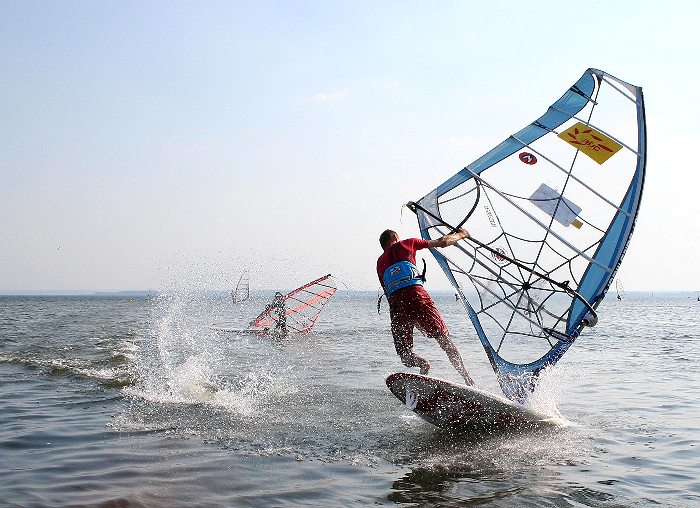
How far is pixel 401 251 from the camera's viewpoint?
7.24 m

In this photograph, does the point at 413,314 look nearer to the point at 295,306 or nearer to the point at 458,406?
the point at 458,406

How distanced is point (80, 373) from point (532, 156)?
26.3 ft

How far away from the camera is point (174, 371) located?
1154cm

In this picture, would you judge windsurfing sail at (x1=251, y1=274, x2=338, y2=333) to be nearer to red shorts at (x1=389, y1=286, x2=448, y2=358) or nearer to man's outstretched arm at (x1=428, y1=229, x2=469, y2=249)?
red shorts at (x1=389, y1=286, x2=448, y2=358)

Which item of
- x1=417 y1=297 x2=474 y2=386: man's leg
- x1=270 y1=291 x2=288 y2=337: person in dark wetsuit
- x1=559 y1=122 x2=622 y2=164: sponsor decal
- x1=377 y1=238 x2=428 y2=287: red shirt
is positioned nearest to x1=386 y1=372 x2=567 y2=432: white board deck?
x1=417 y1=297 x2=474 y2=386: man's leg

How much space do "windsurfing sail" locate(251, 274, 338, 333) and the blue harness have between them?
14133mm

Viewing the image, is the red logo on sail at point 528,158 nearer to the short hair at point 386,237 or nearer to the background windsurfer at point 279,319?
the short hair at point 386,237

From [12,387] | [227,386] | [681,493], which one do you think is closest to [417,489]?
[681,493]

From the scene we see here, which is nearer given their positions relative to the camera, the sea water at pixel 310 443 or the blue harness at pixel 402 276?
the sea water at pixel 310 443

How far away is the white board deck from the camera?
678cm

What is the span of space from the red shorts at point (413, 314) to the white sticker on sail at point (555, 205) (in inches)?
97.7

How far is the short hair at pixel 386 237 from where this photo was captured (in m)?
7.48

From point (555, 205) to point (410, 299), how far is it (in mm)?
2816

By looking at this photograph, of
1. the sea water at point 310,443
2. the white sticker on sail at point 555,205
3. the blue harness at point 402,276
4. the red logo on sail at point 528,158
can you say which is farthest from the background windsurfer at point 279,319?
the blue harness at point 402,276
